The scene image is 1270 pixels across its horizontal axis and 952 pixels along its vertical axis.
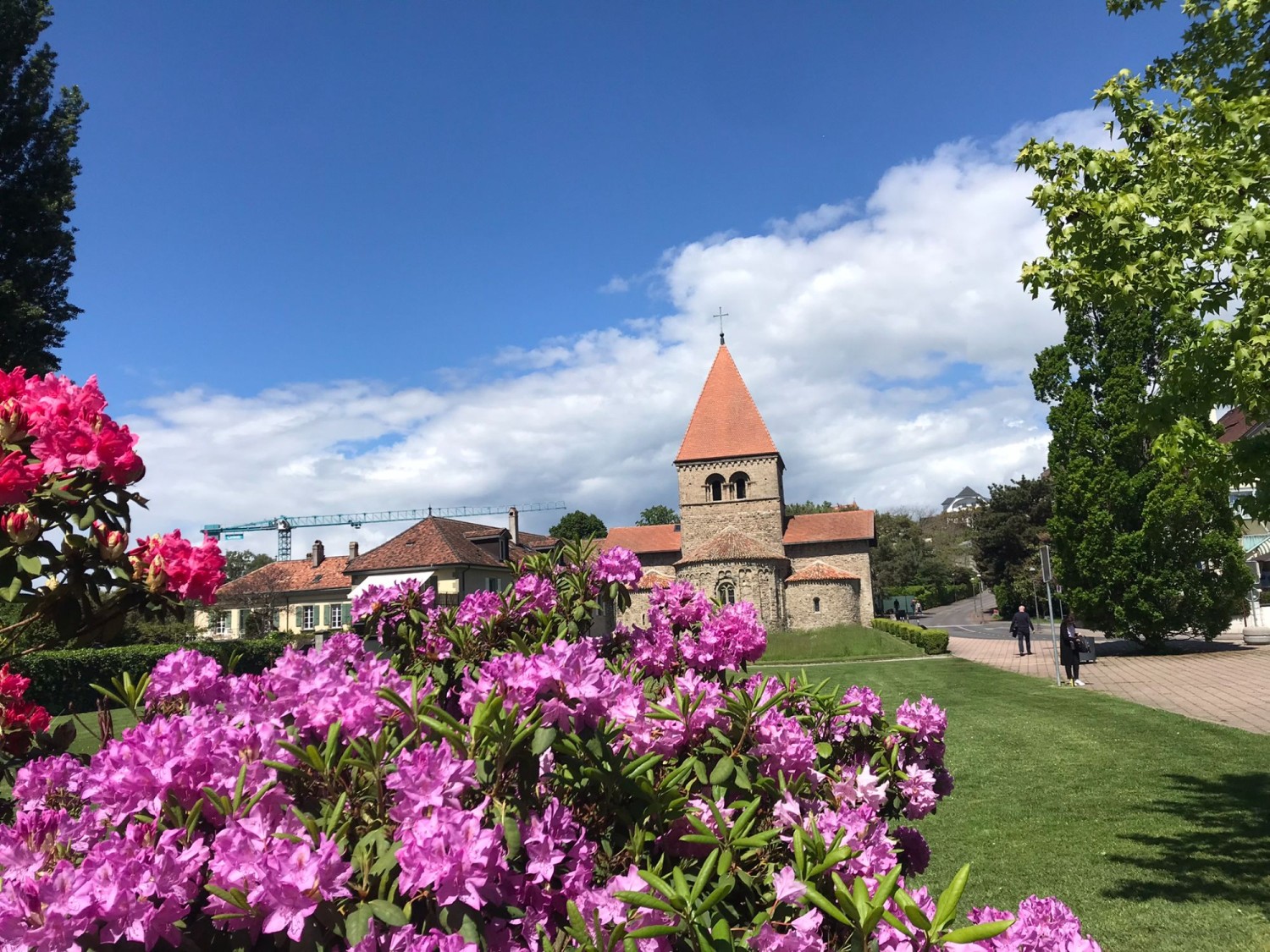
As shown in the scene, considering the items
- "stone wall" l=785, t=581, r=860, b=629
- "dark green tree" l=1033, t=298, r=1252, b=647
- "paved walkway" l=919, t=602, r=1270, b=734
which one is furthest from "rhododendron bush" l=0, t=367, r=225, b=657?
"stone wall" l=785, t=581, r=860, b=629

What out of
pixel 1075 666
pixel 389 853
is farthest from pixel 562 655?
pixel 1075 666

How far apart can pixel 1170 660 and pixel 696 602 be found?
23.4 meters

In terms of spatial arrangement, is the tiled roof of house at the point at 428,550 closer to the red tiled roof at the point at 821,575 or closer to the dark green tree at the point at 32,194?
the red tiled roof at the point at 821,575

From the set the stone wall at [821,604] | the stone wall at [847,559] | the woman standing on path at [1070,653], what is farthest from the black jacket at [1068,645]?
the stone wall at [847,559]

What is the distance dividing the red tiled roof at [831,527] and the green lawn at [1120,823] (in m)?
32.1

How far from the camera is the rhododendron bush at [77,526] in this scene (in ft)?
7.74

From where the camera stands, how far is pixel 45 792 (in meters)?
1.78

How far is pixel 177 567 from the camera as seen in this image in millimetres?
2590

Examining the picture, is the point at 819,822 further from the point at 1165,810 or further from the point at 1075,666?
the point at 1075,666

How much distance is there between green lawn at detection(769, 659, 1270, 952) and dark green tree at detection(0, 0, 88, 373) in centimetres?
1748

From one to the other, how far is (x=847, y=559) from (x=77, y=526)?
45.5 meters

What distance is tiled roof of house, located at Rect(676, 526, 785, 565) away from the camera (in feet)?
134

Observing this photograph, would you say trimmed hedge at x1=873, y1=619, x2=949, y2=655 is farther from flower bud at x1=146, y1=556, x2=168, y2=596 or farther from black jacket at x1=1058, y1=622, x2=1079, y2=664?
flower bud at x1=146, y1=556, x2=168, y2=596

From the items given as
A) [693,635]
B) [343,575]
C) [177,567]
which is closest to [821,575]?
[343,575]
